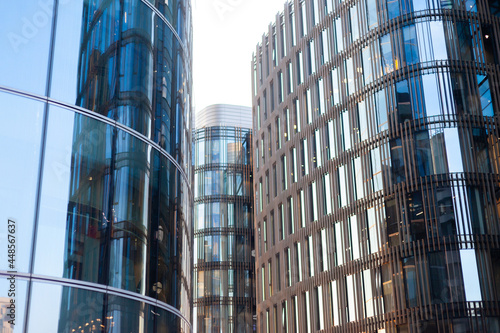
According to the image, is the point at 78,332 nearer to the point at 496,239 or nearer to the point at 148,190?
the point at 148,190

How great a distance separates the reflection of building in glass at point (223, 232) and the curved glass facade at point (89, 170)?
1729 inches

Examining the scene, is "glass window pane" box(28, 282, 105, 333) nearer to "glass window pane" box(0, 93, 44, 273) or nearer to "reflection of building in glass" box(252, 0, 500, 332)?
"glass window pane" box(0, 93, 44, 273)

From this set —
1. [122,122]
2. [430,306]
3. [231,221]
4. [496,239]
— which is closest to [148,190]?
[122,122]

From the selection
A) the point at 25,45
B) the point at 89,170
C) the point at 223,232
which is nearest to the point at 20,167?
the point at 89,170

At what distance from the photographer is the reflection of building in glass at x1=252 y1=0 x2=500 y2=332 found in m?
30.4

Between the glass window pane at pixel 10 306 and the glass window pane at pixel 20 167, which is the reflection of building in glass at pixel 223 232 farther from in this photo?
the glass window pane at pixel 10 306

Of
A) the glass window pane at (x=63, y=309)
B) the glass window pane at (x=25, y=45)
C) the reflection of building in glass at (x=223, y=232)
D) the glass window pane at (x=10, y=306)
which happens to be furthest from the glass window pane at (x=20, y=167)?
the reflection of building in glass at (x=223, y=232)

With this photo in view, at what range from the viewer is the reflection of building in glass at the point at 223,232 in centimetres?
5853

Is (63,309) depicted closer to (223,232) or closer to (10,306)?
(10,306)

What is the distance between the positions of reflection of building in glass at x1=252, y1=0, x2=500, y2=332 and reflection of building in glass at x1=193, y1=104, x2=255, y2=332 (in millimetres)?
14897

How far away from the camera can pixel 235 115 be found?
7912cm

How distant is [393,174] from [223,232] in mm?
30613

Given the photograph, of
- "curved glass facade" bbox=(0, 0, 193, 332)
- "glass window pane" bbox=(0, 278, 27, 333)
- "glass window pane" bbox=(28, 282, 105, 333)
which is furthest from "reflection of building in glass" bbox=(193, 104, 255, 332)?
"glass window pane" bbox=(0, 278, 27, 333)

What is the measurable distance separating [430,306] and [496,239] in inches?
184
